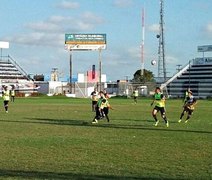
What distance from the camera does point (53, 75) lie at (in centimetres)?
15525

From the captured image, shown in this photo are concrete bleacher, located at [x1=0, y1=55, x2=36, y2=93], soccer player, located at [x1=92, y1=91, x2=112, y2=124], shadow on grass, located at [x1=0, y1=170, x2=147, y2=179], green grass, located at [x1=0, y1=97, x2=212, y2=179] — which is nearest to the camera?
shadow on grass, located at [x1=0, y1=170, x2=147, y2=179]

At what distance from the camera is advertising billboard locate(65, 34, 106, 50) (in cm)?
11000

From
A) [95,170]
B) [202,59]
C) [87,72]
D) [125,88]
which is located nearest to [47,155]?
[95,170]

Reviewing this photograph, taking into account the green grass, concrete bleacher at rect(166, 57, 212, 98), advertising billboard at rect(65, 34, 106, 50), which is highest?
advertising billboard at rect(65, 34, 106, 50)

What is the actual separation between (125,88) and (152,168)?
3892 inches

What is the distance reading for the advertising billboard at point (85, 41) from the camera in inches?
4331

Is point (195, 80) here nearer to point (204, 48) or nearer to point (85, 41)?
point (204, 48)

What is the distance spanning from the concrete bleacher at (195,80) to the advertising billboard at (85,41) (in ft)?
61.5

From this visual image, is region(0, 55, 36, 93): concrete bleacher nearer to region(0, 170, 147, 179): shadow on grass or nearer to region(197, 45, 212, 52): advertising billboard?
region(197, 45, 212, 52): advertising billboard

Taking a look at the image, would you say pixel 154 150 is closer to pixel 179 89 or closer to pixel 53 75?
pixel 179 89

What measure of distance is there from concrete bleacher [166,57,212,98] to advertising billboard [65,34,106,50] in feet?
61.5

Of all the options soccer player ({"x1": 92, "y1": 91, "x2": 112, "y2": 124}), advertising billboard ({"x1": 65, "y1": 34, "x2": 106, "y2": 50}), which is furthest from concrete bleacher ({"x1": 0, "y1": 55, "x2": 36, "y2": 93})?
soccer player ({"x1": 92, "y1": 91, "x2": 112, "y2": 124})

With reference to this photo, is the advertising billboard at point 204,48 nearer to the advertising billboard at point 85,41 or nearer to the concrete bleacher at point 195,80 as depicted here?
the concrete bleacher at point 195,80

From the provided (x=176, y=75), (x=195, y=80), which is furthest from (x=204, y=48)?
(x=195, y=80)
